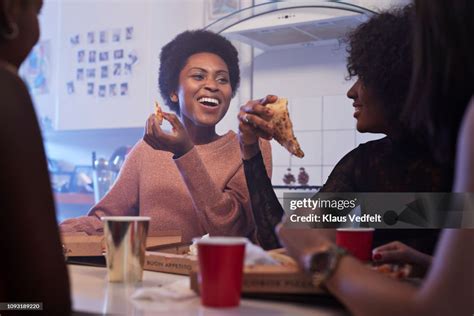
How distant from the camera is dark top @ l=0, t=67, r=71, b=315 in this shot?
1.84ft

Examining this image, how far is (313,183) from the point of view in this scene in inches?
60.3

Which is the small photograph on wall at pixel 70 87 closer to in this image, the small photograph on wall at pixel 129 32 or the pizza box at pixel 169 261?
the small photograph on wall at pixel 129 32

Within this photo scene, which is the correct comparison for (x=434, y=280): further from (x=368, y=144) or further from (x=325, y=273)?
(x=368, y=144)

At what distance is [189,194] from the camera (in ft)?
5.32

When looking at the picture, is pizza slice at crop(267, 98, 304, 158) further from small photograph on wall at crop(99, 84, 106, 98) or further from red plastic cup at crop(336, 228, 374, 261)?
small photograph on wall at crop(99, 84, 106, 98)

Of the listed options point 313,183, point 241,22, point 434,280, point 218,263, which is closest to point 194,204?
point 313,183

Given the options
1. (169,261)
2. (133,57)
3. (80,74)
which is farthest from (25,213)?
(80,74)

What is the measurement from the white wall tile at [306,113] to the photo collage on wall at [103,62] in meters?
0.62

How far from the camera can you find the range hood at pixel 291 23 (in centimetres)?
152

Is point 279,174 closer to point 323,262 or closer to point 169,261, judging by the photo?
point 169,261

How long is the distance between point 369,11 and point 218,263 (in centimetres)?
99

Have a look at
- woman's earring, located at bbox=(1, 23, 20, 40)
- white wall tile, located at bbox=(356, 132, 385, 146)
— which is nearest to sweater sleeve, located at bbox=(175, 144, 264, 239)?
white wall tile, located at bbox=(356, 132, 385, 146)

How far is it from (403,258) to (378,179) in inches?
14.6

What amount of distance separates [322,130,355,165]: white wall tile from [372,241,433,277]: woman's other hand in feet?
1.58
